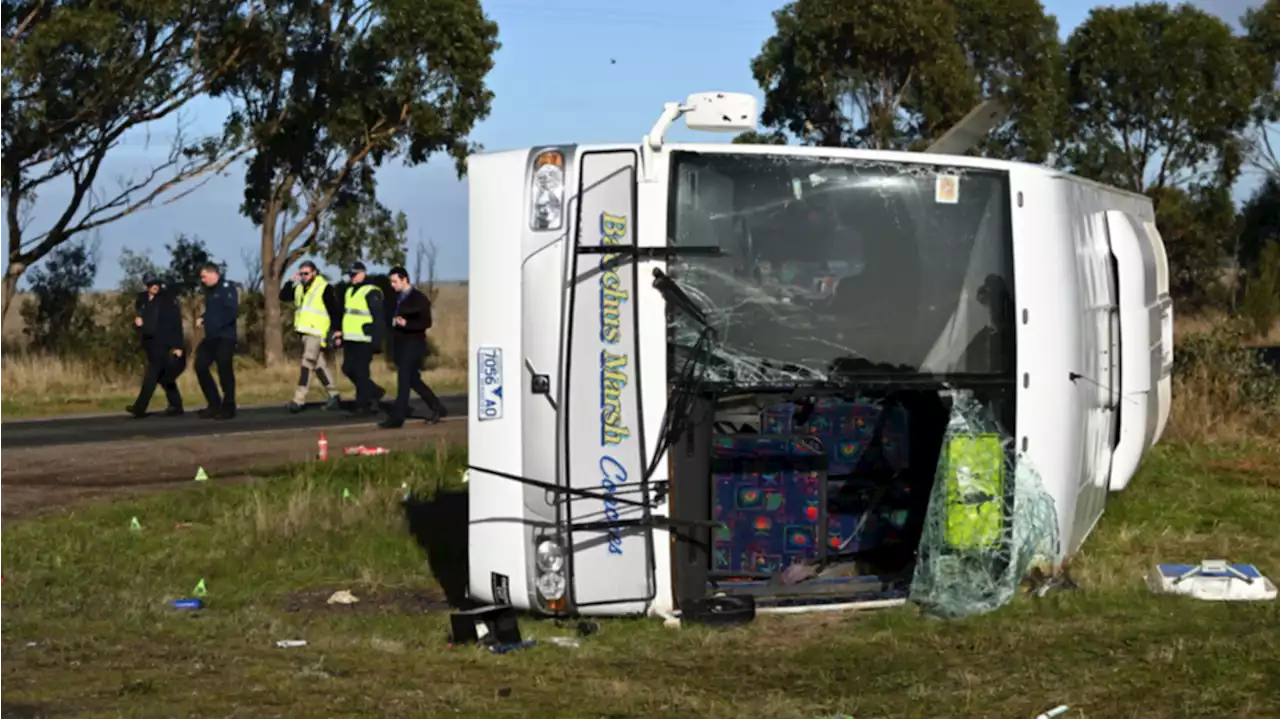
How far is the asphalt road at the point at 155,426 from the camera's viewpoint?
17.6m

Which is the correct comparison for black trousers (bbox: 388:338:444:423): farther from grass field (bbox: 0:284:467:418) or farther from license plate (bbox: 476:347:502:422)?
license plate (bbox: 476:347:502:422)

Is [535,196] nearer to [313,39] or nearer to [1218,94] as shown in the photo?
[313,39]

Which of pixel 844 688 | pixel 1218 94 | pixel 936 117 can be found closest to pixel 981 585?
pixel 844 688

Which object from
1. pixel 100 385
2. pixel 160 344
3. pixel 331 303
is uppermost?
pixel 331 303

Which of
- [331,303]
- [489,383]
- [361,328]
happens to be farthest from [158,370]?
[489,383]

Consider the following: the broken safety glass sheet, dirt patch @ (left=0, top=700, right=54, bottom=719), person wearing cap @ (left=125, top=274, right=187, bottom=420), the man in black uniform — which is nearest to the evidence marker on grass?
dirt patch @ (left=0, top=700, right=54, bottom=719)

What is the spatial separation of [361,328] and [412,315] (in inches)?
58.5

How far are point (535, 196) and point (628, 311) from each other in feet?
2.18

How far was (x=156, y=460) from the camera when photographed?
15.4 meters

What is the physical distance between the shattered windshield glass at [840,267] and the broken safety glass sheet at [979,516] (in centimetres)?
30

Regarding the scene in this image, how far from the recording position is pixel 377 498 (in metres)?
12.4

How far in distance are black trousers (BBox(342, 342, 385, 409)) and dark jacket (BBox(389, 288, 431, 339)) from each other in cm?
138

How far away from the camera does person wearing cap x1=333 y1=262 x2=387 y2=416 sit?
18.7 metres

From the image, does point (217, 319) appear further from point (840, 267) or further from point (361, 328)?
point (840, 267)
